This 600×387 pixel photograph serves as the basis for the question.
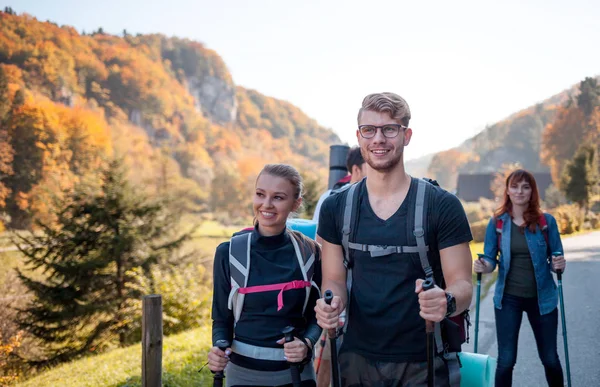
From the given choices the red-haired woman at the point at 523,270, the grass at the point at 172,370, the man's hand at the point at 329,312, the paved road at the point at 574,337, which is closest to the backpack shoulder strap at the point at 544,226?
the red-haired woman at the point at 523,270

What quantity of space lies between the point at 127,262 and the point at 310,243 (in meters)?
17.4

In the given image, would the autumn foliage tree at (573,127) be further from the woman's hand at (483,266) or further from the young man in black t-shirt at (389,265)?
the young man in black t-shirt at (389,265)

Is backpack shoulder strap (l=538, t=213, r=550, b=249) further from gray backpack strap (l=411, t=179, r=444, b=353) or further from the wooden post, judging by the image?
the wooden post

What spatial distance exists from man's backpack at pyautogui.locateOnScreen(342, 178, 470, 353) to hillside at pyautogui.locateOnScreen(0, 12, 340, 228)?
58.1 ft

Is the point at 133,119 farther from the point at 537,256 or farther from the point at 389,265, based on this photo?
the point at 389,265

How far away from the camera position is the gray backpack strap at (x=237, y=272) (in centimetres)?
243

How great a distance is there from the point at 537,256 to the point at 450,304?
222cm

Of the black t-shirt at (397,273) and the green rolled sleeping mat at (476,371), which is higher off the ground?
the black t-shirt at (397,273)

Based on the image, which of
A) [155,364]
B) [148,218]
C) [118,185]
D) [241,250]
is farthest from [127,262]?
[241,250]

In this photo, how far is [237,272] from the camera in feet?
8.04

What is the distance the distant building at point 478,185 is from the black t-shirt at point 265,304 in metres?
75.0

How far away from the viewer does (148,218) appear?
19.0 m

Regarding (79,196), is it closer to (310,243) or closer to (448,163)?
(310,243)

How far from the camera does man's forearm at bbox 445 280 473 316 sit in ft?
6.21
